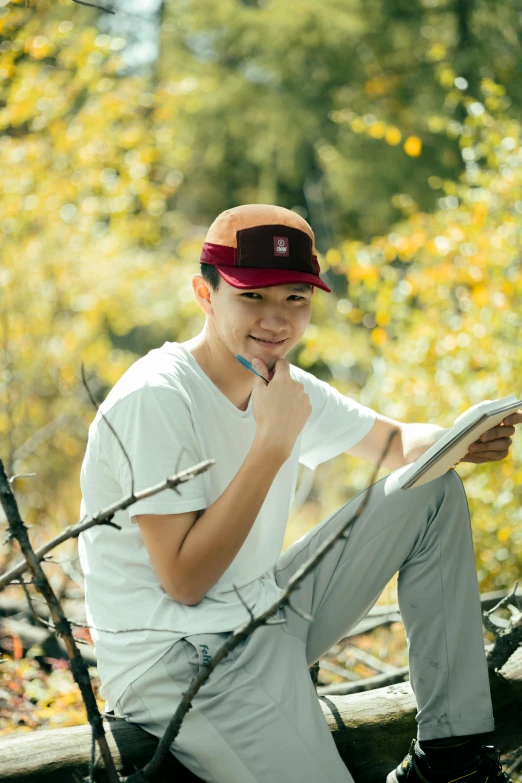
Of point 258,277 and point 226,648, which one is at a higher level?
point 258,277

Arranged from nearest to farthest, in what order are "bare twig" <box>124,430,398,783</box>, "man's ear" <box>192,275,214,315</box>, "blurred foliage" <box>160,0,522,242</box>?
"bare twig" <box>124,430,398,783</box> < "man's ear" <box>192,275,214,315</box> < "blurred foliage" <box>160,0,522,242</box>

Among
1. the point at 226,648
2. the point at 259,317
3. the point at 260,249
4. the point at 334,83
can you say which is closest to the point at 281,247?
the point at 260,249

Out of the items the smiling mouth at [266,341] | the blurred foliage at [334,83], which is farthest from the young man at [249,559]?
the blurred foliage at [334,83]

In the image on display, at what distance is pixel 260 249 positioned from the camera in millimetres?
1948

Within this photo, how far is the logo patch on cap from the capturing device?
1958mm

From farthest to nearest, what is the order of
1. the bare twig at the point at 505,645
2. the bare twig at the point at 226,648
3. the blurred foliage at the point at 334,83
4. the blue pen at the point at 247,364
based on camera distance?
the blurred foliage at the point at 334,83
the bare twig at the point at 505,645
the blue pen at the point at 247,364
the bare twig at the point at 226,648

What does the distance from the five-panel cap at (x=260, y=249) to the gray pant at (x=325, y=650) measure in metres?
0.58

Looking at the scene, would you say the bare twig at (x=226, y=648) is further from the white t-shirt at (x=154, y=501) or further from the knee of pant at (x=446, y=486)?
the knee of pant at (x=446, y=486)

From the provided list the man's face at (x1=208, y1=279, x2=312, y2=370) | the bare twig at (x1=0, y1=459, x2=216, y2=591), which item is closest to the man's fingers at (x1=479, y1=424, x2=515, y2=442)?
the man's face at (x1=208, y1=279, x2=312, y2=370)

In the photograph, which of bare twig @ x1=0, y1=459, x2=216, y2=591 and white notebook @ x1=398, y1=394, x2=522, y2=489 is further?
white notebook @ x1=398, y1=394, x2=522, y2=489

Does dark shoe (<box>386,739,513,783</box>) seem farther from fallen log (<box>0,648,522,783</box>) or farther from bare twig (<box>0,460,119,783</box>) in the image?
bare twig (<box>0,460,119,783</box>)

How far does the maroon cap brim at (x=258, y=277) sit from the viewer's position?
6.34ft

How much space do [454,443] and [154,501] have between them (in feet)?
2.21

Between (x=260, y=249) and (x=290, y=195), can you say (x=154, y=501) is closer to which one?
(x=260, y=249)
